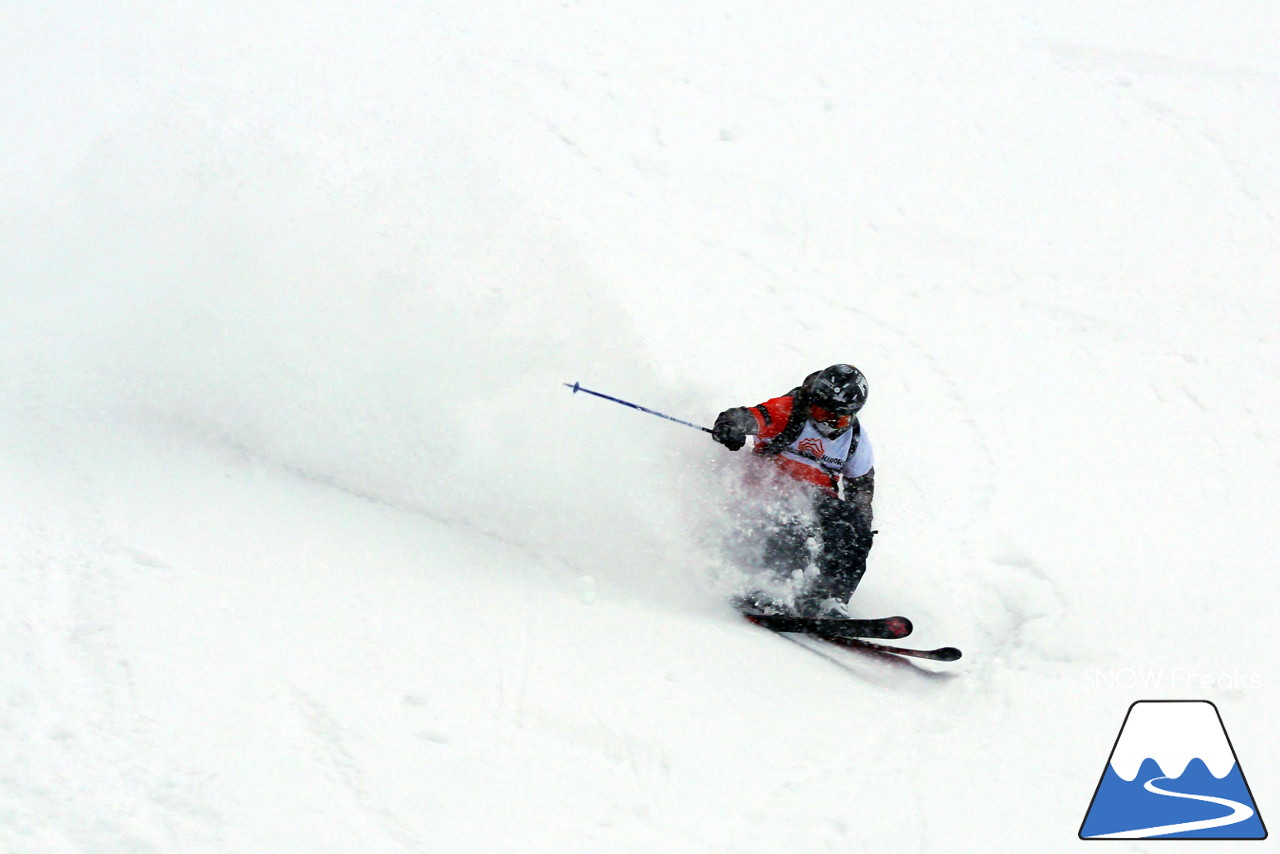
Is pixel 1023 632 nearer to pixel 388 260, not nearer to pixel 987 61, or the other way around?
pixel 388 260

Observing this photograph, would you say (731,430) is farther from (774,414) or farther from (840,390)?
(840,390)

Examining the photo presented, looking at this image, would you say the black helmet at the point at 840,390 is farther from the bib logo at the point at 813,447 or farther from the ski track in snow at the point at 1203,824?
the ski track in snow at the point at 1203,824

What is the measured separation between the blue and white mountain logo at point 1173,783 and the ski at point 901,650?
88cm

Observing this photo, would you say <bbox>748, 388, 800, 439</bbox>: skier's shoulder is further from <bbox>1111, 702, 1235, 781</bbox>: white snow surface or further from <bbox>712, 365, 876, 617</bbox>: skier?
<bbox>1111, 702, 1235, 781</bbox>: white snow surface

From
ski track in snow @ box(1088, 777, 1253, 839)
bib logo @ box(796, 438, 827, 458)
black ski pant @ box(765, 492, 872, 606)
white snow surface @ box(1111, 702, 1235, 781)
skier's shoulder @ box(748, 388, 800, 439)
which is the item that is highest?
skier's shoulder @ box(748, 388, 800, 439)

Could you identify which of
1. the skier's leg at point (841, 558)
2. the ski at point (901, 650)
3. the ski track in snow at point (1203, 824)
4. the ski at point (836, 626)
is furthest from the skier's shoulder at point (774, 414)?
the ski track in snow at point (1203, 824)

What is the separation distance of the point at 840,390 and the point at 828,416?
219mm

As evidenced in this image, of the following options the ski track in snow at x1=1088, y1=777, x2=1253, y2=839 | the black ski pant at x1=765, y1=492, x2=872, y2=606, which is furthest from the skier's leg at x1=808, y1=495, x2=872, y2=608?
the ski track in snow at x1=1088, y1=777, x2=1253, y2=839

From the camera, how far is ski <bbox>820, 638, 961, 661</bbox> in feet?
16.9

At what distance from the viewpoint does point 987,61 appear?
11.6 meters

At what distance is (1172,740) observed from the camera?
4.91 metres

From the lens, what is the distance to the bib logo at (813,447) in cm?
572

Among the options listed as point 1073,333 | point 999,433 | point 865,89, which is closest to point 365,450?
point 999,433

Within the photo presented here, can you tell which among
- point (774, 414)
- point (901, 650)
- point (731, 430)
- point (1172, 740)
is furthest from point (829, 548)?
point (1172, 740)
